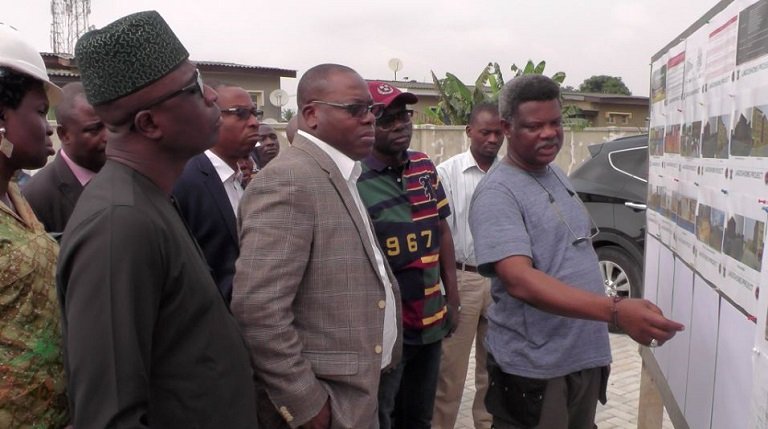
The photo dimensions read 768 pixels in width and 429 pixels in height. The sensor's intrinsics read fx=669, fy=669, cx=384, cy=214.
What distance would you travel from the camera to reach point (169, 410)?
161 cm

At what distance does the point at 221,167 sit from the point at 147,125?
1766 millimetres

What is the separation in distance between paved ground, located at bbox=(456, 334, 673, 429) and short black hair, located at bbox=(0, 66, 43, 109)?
363 centimetres

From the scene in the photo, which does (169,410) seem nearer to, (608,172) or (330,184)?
(330,184)

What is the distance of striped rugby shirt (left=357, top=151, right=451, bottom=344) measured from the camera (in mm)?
3334

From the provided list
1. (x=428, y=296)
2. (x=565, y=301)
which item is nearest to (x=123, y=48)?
(x=565, y=301)

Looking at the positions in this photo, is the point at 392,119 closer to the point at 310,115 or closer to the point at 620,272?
the point at 310,115

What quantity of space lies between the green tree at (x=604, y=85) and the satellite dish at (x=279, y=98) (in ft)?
103

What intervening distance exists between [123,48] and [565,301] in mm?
1566

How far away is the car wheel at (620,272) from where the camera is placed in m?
6.62

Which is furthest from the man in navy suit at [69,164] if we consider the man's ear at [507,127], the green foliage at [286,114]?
the green foliage at [286,114]

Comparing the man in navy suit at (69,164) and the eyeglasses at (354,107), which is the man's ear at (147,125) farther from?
the man in navy suit at (69,164)

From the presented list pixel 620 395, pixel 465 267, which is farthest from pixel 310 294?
pixel 620 395

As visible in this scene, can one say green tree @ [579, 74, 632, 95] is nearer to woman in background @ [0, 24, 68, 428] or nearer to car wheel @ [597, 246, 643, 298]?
car wheel @ [597, 246, 643, 298]

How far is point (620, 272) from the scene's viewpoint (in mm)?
6727
